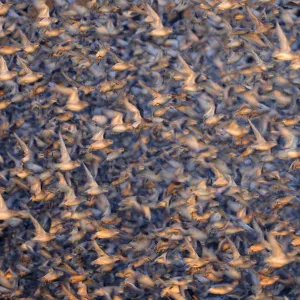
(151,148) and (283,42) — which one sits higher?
(283,42)

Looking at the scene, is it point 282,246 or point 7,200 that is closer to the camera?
point 282,246

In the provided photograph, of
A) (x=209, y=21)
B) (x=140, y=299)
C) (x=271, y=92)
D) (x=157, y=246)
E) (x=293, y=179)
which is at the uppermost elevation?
(x=209, y=21)

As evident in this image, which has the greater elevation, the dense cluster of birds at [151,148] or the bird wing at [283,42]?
the bird wing at [283,42]

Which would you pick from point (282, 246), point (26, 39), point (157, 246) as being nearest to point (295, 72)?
point (282, 246)

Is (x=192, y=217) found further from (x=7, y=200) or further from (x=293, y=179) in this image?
(x=7, y=200)

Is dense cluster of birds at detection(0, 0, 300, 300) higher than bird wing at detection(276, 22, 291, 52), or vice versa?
bird wing at detection(276, 22, 291, 52)

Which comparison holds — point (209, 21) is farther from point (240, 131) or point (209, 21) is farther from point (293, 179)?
point (293, 179)

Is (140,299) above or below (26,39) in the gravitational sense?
below
